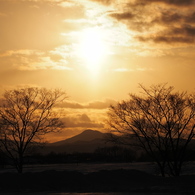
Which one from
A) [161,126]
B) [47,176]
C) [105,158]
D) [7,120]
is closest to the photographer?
[47,176]

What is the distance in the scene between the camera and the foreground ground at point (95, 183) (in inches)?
778

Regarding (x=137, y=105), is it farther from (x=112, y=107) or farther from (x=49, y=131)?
(x=49, y=131)

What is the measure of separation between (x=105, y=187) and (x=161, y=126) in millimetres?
10366

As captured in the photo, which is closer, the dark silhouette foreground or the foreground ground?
the foreground ground

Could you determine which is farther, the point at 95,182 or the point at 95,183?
the point at 95,182

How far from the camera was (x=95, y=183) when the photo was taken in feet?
A: 71.8

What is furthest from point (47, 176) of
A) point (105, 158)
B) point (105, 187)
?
point (105, 158)

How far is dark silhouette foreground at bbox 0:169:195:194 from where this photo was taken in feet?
65.3

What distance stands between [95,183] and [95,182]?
0.23 meters

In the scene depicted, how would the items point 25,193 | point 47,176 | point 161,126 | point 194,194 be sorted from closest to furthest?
point 194,194 < point 25,193 < point 47,176 < point 161,126

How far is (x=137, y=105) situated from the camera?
97.6 feet

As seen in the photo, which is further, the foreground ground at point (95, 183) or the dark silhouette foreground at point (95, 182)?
the dark silhouette foreground at point (95, 182)

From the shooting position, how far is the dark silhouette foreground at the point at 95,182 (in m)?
19.9

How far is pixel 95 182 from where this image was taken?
22.1 metres
